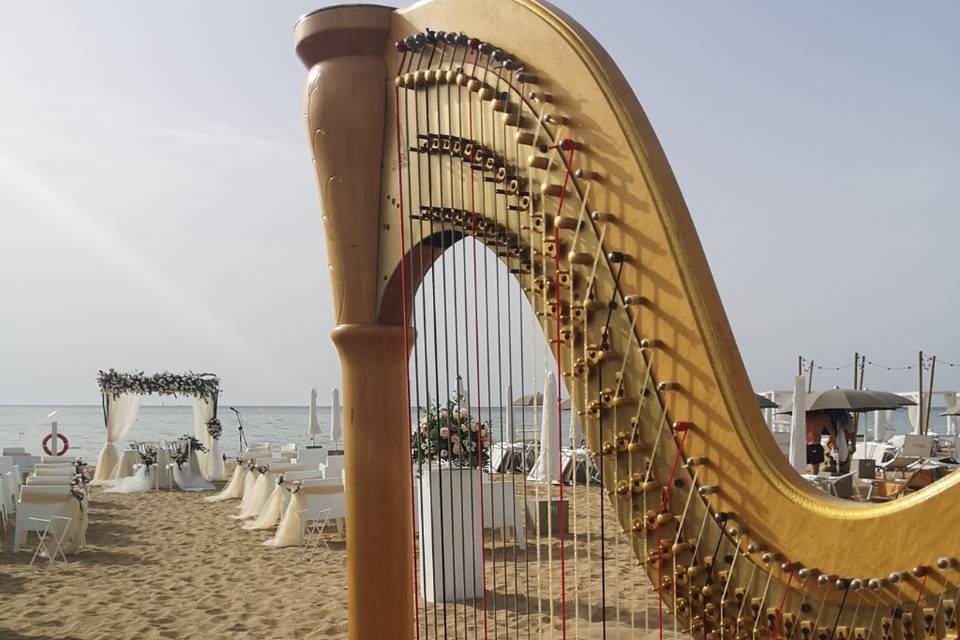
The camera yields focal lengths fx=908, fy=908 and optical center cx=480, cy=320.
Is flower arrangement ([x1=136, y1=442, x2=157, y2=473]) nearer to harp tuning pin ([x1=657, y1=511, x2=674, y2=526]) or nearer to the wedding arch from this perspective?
the wedding arch

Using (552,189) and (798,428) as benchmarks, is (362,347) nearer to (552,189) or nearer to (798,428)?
(552,189)

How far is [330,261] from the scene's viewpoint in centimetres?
264

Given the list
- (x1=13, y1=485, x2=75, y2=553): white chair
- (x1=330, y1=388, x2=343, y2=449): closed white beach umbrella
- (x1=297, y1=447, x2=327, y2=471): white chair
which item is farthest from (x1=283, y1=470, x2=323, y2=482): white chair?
(x1=330, y1=388, x2=343, y2=449): closed white beach umbrella

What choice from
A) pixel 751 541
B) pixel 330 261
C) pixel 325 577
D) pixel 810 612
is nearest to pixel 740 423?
pixel 751 541

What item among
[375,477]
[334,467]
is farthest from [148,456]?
[375,477]

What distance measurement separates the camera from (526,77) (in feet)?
5.94

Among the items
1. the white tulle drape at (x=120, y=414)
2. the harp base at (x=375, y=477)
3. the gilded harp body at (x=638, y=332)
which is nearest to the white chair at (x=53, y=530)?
the harp base at (x=375, y=477)

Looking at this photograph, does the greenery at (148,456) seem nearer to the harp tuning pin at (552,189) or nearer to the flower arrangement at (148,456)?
the flower arrangement at (148,456)

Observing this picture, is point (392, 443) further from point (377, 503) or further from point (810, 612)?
point (810, 612)

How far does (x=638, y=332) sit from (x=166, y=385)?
61.7 feet

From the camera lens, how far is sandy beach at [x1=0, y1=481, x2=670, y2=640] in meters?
5.77

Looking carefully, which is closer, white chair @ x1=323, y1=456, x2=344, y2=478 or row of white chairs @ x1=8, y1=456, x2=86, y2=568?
row of white chairs @ x1=8, y1=456, x2=86, y2=568

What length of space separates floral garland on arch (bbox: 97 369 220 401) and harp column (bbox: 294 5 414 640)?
17345 mm

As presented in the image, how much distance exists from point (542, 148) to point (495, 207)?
0.76 ft
